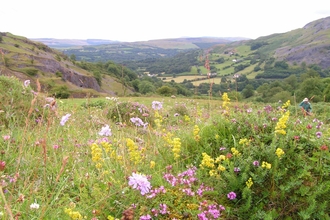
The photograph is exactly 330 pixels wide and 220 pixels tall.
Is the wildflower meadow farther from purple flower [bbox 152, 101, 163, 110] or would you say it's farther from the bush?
the bush

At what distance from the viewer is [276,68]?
155750 millimetres

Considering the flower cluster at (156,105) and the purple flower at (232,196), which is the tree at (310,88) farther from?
the purple flower at (232,196)

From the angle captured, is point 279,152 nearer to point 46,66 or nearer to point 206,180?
point 206,180

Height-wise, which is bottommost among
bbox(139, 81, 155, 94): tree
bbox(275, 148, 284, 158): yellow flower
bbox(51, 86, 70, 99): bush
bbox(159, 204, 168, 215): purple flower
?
bbox(139, 81, 155, 94): tree

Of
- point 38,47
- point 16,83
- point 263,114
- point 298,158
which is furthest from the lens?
point 38,47

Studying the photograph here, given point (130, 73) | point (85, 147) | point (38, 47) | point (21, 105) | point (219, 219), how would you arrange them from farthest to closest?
point (38, 47) → point (130, 73) → point (21, 105) → point (85, 147) → point (219, 219)

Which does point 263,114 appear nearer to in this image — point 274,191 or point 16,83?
point 274,191

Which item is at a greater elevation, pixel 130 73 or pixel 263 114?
pixel 263 114

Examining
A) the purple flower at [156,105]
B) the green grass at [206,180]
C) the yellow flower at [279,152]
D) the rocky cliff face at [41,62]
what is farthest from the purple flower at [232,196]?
the rocky cliff face at [41,62]

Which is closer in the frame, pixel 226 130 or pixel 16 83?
pixel 226 130

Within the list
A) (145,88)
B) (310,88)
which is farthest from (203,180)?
(145,88)

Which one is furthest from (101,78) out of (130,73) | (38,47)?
(38,47)

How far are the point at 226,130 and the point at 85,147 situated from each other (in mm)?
2149

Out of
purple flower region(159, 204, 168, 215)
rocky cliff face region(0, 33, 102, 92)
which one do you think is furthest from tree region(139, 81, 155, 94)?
purple flower region(159, 204, 168, 215)
